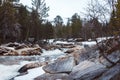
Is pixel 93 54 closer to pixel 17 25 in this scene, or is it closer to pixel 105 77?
pixel 105 77

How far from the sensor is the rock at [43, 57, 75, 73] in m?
13.5

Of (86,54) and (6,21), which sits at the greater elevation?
(6,21)

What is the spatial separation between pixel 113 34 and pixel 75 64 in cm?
290

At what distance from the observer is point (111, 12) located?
12.1 meters

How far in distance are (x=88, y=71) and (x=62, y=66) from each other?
2.37 m

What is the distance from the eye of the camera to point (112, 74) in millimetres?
10453

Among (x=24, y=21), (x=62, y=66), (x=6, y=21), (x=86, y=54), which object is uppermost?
(x=24, y=21)

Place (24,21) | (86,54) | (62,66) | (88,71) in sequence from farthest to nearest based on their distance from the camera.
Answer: (24,21)
(86,54)
(62,66)
(88,71)

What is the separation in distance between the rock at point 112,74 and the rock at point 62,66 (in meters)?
2.92

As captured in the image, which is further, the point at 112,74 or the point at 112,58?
the point at 112,58

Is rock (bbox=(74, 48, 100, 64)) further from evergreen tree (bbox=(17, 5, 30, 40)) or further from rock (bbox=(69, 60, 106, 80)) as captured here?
evergreen tree (bbox=(17, 5, 30, 40))

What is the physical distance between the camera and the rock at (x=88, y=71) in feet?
37.3

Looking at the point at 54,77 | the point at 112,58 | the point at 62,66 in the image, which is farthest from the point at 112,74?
the point at 62,66

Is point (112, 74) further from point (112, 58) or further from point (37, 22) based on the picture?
point (37, 22)
